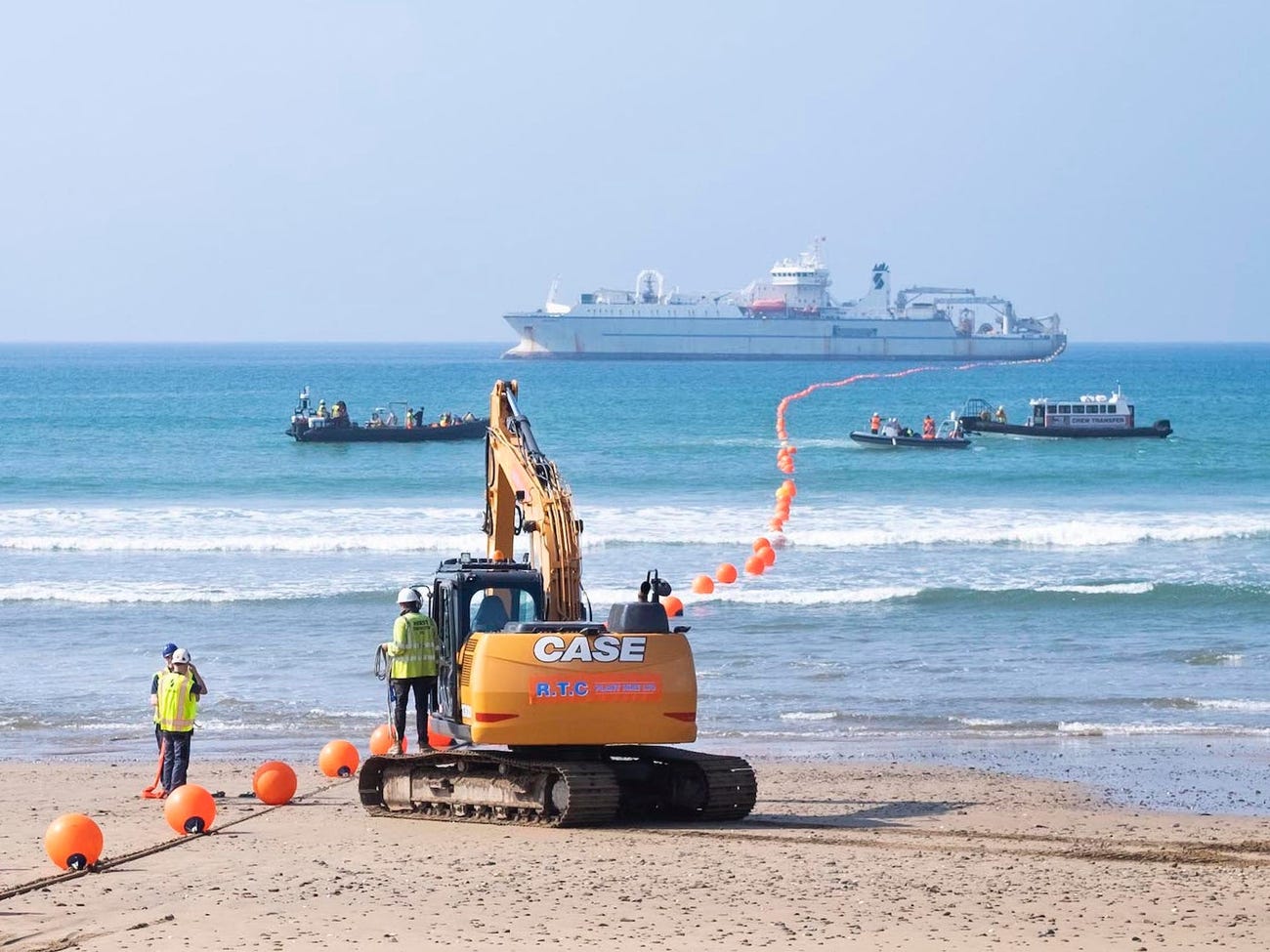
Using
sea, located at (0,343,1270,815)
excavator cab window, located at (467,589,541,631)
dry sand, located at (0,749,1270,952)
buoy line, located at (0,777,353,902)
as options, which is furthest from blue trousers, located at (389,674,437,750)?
sea, located at (0,343,1270,815)

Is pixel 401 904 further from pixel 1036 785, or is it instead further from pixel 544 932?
pixel 1036 785

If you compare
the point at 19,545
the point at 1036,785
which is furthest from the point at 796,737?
the point at 19,545

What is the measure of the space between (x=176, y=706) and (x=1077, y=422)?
45316mm

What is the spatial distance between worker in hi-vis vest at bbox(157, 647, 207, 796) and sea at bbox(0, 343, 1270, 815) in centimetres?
218

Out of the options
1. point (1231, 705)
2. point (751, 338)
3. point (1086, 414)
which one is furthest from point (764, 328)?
point (1231, 705)

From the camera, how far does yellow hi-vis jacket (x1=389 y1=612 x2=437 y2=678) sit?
11469 mm

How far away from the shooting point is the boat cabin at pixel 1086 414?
54344 millimetres

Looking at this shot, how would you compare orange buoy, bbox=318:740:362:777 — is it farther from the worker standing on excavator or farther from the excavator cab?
the excavator cab

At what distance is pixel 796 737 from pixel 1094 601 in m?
9.26

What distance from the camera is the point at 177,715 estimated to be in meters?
12.0

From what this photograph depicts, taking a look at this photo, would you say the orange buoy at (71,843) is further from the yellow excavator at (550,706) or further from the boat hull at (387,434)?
the boat hull at (387,434)

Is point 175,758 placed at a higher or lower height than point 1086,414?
lower

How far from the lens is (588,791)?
35.2 feet

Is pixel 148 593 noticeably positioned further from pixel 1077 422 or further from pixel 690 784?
pixel 1077 422
